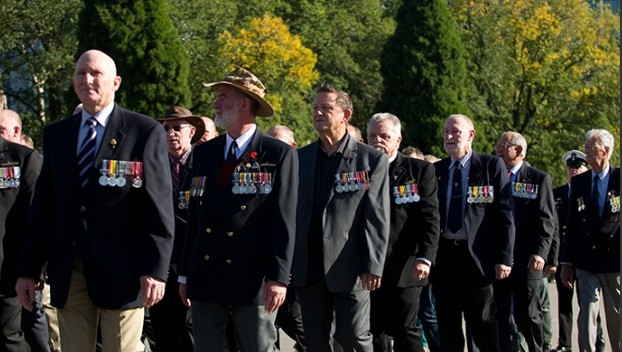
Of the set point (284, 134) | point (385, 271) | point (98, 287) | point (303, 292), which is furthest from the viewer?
point (284, 134)

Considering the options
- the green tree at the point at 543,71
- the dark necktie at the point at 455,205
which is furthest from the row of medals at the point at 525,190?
the green tree at the point at 543,71

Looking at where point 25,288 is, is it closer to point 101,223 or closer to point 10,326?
point 101,223

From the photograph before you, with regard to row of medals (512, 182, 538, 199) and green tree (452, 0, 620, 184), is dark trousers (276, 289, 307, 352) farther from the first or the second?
green tree (452, 0, 620, 184)

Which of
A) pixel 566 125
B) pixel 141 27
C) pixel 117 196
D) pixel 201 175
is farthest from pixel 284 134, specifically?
pixel 566 125

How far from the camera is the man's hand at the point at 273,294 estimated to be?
7.23 m

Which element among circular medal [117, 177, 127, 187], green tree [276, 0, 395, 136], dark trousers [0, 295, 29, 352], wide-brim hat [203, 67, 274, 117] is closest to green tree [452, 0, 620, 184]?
green tree [276, 0, 395, 136]

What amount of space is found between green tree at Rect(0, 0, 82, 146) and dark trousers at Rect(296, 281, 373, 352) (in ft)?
85.1

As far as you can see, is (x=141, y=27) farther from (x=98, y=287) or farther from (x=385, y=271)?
(x=98, y=287)

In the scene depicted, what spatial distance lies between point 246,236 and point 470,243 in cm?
347

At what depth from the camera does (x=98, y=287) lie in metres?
6.73

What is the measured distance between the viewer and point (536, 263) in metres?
11.8

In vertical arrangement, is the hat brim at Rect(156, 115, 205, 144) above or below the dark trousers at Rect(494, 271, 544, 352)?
above

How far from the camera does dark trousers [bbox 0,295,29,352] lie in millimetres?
9523

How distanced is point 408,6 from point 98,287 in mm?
34230
